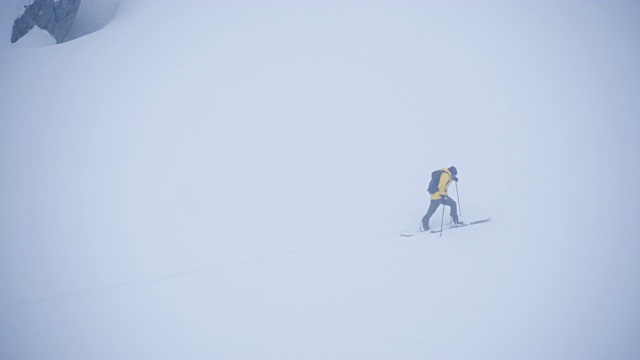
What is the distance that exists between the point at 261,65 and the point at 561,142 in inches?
506

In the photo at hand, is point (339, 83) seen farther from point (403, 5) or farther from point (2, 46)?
point (2, 46)

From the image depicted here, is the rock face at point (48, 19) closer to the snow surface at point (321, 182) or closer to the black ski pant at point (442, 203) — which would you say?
the snow surface at point (321, 182)

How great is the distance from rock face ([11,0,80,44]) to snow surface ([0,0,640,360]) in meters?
1.48

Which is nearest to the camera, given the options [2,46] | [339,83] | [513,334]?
[513,334]

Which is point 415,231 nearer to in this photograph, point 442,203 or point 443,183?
point 442,203

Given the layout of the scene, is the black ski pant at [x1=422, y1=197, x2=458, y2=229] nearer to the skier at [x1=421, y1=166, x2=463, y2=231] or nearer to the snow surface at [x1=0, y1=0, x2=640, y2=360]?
the skier at [x1=421, y1=166, x2=463, y2=231]

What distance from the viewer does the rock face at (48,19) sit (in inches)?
709

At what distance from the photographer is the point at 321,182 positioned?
409 inches

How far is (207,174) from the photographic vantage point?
428 inches

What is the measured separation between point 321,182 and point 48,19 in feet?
63.0

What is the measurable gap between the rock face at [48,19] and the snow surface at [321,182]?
1480mm

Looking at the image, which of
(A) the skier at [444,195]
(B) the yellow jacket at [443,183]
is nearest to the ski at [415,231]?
(A) the skier at [444,195]

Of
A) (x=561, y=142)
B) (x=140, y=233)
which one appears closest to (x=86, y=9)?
(x=140, y=233)

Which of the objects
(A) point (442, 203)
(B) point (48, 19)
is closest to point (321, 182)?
(A) point (442, 203)
